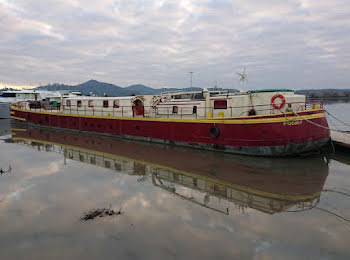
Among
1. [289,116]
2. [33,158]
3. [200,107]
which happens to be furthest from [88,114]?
[289,116]

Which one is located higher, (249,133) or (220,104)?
(220,104)

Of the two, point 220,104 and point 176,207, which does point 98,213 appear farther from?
point 220,104

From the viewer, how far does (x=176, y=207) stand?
8.37 metres

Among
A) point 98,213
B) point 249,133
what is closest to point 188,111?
point 249,133

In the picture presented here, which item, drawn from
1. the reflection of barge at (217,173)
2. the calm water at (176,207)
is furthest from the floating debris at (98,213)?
the reflection of barge at (217,173)

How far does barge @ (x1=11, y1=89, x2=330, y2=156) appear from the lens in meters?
14.1

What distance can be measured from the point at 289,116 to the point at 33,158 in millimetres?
15386

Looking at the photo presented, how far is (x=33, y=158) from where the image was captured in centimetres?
1480

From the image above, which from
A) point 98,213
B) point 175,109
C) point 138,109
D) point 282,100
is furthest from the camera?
point 138,109

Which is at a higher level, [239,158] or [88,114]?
[88,114]

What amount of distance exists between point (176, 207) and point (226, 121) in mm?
8211

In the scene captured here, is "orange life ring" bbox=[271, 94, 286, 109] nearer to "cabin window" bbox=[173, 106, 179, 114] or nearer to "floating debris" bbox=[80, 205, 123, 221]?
"cabin window" bbox=[173, 106, 179, 114]

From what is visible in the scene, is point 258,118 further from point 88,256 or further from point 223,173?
point 88,256

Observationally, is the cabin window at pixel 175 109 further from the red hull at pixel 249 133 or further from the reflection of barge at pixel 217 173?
the reflection of barge at pixel 217 173
